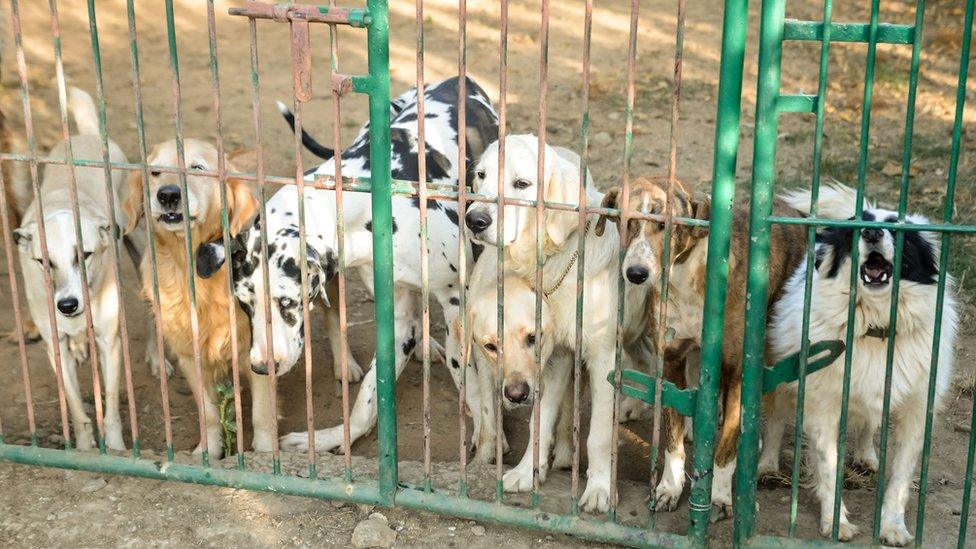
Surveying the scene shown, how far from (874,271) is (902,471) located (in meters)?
0.80

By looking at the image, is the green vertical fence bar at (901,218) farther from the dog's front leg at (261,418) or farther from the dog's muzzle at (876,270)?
the dog's front leg at (261,418)

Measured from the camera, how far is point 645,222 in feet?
12.8

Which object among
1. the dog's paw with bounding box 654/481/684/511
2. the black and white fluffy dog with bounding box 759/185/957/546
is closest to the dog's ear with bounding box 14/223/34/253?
the dog's paw with bounding box 654/481/684/511

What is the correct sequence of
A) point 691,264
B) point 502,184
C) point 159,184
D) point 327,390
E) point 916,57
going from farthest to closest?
point 327,390 < point 159,184 < point 691,264 < point 502,184 < point 916,57

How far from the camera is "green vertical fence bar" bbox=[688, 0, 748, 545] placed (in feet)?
11.2

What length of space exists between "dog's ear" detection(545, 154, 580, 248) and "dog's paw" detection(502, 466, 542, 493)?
0.96m

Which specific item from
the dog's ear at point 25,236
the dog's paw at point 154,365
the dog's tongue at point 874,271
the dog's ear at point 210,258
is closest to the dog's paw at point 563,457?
the dog's tongue at point 874,271

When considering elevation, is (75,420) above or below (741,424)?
below

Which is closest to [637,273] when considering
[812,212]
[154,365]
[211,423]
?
[812,212]

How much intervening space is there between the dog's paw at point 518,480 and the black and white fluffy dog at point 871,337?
43.7 inches

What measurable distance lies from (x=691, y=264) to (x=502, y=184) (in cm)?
92

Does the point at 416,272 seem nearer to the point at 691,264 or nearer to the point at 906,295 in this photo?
the point at 691,264

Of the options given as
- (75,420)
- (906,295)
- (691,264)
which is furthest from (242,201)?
(906,295)

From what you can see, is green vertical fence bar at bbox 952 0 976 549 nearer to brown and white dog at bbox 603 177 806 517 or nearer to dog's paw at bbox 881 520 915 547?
dog's paw at bbox 881 520 915 547
